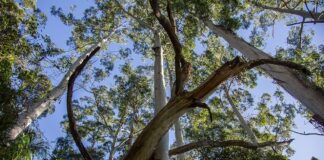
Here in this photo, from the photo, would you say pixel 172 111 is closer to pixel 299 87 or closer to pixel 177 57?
pixel 177 57

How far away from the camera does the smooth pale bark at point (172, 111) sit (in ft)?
7.77

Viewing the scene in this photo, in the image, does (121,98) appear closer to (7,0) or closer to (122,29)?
(122,29)

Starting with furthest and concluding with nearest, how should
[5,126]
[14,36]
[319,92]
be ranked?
[14,36], [319,92], [5,126]

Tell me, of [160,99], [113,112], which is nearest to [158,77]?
[160,99]

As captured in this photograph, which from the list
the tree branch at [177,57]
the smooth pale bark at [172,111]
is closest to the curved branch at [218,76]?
the smooth pale bark at [172,111]

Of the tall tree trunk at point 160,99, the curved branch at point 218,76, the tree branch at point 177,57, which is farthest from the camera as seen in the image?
the tall tree trunk at point 160,99

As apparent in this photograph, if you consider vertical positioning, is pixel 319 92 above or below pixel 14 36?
below

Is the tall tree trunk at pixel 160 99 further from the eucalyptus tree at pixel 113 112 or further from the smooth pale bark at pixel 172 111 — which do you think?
the eucalyptus tree at pixel 113 112

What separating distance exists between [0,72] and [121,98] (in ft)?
26.9

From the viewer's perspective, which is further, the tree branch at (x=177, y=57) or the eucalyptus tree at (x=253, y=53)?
the eucalyptus tree at (x=253, y=53)

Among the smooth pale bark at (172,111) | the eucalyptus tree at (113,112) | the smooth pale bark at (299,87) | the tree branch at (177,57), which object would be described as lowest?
the smooth pale bark at (172,111)

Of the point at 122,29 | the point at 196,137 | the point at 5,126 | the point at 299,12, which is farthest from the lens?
the point at 122,29

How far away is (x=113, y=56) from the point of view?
53.4ft

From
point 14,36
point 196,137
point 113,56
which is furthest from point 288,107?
point 14,36
